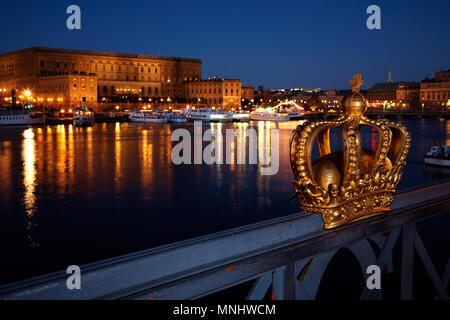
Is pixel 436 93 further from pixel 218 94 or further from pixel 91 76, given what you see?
pixel 91 76

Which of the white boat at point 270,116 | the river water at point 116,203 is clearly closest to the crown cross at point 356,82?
the river water at point 116,203

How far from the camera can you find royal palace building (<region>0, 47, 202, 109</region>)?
77688mm

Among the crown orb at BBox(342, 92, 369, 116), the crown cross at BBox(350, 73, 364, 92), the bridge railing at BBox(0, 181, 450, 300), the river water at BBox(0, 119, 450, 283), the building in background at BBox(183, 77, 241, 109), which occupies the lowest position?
the river water at BBox(0, 119, 450, 283)

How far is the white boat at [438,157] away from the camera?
20750mm

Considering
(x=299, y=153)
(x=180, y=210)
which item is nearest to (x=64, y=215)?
(x=180, y=210)

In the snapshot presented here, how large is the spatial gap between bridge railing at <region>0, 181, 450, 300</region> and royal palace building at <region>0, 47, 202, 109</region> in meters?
77.8

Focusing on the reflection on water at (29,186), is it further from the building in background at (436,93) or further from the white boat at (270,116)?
the building in background at (436,93)

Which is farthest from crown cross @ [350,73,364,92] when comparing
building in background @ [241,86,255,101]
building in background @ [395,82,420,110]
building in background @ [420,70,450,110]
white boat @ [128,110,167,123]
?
building in background @ [241,86,255,101]

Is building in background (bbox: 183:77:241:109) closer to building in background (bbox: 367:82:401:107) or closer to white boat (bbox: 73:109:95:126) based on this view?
white boat (bbox: 73:109:95:126)

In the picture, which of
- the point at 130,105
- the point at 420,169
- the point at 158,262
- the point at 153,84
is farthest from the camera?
the point at 153,84

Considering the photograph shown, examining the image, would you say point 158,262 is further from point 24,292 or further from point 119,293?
point 24,292

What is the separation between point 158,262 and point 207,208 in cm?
1156

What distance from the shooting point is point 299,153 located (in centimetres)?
183
